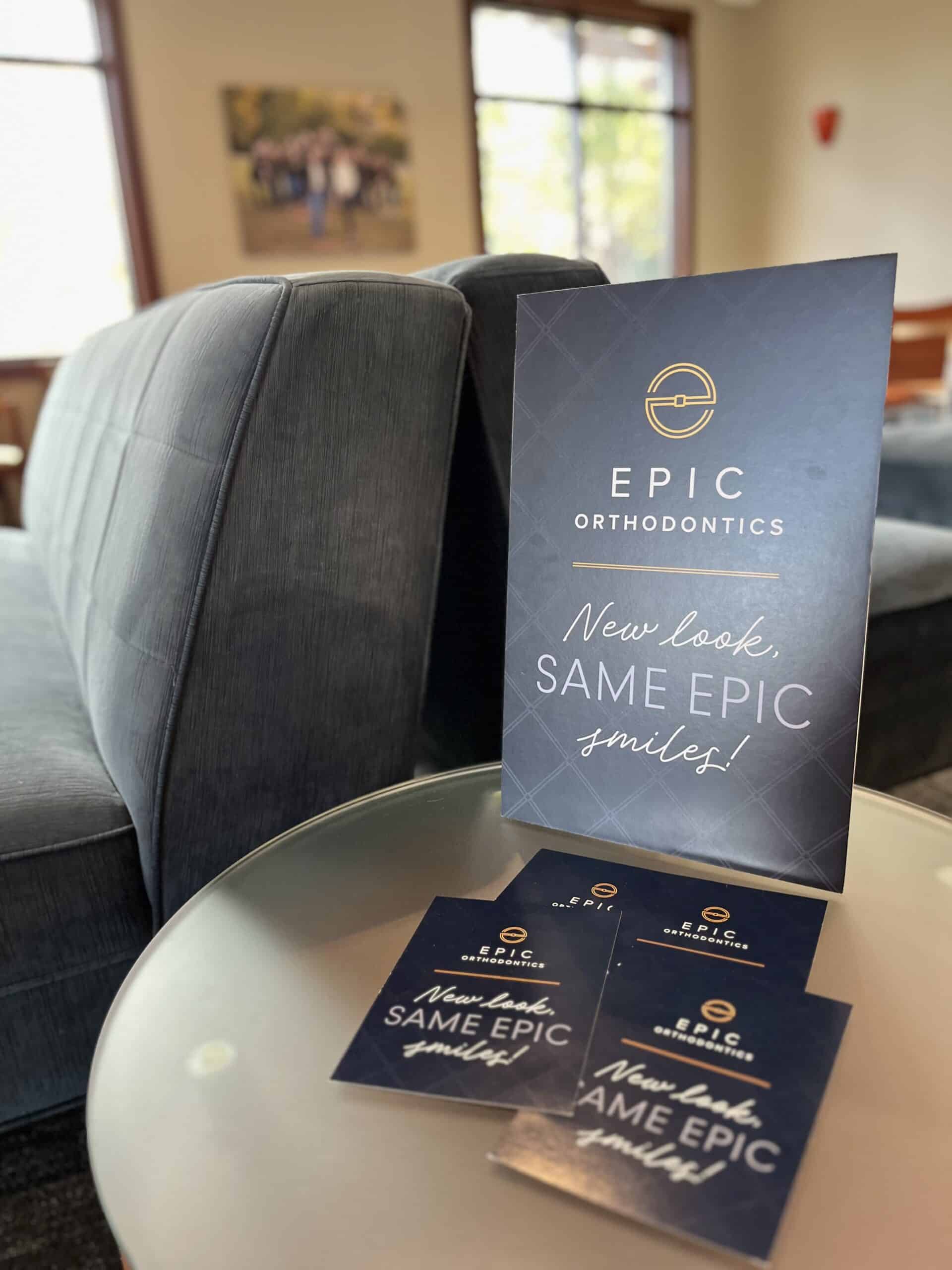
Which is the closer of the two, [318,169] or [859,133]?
[318,169]

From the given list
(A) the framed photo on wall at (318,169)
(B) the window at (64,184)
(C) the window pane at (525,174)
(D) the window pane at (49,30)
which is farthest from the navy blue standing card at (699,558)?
(C) the window pane at (525,174)

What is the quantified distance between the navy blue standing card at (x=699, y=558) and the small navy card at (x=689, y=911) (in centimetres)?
3

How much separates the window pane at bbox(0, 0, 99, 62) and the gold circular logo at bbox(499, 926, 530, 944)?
463cm

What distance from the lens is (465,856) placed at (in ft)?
1.86

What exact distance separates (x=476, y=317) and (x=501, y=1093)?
2.16 feet

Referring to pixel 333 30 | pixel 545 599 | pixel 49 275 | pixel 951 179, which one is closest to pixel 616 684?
pixel 545 599

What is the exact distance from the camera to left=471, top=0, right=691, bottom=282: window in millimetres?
4785

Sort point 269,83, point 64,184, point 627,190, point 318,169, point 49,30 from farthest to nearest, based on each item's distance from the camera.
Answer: point 627,190, point 318,169, point 269,83, point 64,184, point 49,30

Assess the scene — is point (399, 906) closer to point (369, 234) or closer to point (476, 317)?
point (476, 317)

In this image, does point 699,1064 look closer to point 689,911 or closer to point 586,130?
point 689,911

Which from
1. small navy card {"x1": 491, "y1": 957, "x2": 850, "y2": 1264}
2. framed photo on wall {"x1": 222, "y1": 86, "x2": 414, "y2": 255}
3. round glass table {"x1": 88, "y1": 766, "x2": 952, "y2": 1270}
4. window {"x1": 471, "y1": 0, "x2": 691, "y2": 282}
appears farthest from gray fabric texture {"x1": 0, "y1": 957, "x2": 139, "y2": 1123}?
window {"x1": 471, "y1": 0, "x2": 691, "y2": 282}

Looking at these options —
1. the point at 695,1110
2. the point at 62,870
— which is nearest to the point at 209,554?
the point at 62,870

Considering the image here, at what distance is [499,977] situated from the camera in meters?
0.43

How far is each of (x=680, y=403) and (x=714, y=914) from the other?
289mm
